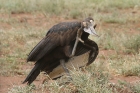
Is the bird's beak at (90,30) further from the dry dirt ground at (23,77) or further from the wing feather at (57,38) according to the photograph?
the dry dirt ground at (23,77)

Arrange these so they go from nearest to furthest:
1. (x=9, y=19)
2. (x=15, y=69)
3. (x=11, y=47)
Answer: (x=15, y=69) → (x=11, y=47) → (x=9, y=19)

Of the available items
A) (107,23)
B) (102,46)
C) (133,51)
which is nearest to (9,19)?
(107,23)

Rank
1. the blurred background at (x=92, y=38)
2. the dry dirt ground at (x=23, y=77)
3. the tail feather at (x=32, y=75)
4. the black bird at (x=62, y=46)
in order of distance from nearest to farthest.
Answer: the blurred background at (x=92, y=38)
the black bird at (x=62, y=46)
the tail feather at (x=32, y=75)
the dry dirt ground at (x=23, y=77)

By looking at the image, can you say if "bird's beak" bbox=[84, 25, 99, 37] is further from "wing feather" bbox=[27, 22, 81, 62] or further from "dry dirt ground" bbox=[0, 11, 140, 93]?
"dry dirt ground" bbox=[0, 11, 140, 93]

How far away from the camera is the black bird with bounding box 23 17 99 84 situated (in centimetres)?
539

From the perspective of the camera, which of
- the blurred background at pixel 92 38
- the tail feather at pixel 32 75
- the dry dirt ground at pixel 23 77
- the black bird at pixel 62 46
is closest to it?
the blurred background at pixel 92 38

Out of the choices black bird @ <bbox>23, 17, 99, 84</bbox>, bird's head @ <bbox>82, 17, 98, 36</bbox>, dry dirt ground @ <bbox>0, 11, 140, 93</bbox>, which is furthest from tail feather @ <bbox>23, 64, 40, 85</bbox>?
bird's head @ <bbox>82, 17, 98, 36</bbox>

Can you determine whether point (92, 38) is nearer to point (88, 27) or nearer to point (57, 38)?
point (57, 38)

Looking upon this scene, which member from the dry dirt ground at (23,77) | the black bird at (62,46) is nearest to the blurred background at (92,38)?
the dry dirt ground at (23,77)

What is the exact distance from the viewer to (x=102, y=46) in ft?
32.1

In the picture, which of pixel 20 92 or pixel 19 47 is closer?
pixel 20 92

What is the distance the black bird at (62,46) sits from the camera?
5391 mm

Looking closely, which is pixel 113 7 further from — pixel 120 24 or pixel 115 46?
pixel 115 46

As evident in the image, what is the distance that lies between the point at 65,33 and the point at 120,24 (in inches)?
300
